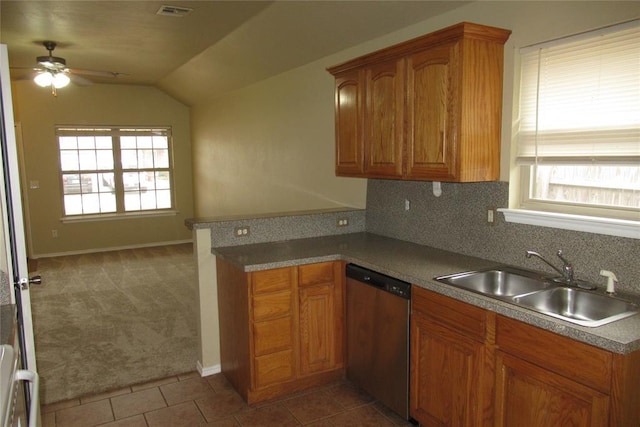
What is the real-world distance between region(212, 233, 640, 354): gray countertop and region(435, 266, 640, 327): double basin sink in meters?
0.05

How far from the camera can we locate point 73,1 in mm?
3406

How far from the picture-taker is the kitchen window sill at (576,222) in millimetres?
2109

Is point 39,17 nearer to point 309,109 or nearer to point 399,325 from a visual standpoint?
point 309,109

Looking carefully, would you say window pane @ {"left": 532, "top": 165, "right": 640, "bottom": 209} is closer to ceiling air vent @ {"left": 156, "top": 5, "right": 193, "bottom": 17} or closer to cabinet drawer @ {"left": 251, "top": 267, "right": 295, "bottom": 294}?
cabinet drawer @ {"left": 251, "top": 267, "right": 295, "bottom": 294}

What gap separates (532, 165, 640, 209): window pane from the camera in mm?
2191

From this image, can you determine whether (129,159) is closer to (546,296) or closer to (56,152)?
(56,152)

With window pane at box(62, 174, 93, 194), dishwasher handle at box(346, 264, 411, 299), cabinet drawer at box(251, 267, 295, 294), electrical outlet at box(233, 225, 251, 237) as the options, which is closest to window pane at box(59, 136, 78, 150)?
Answer: window pane at box(62, 174, 93, 194)

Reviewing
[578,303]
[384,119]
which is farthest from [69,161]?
[578,303]

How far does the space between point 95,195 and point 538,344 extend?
289 inches

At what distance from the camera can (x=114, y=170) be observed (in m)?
7.69

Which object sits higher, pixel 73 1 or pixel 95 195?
pixel 73 1

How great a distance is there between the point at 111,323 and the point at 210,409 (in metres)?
1.95

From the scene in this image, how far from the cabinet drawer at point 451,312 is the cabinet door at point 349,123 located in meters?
1.09

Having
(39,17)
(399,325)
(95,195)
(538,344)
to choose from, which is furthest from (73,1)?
(95,195)
